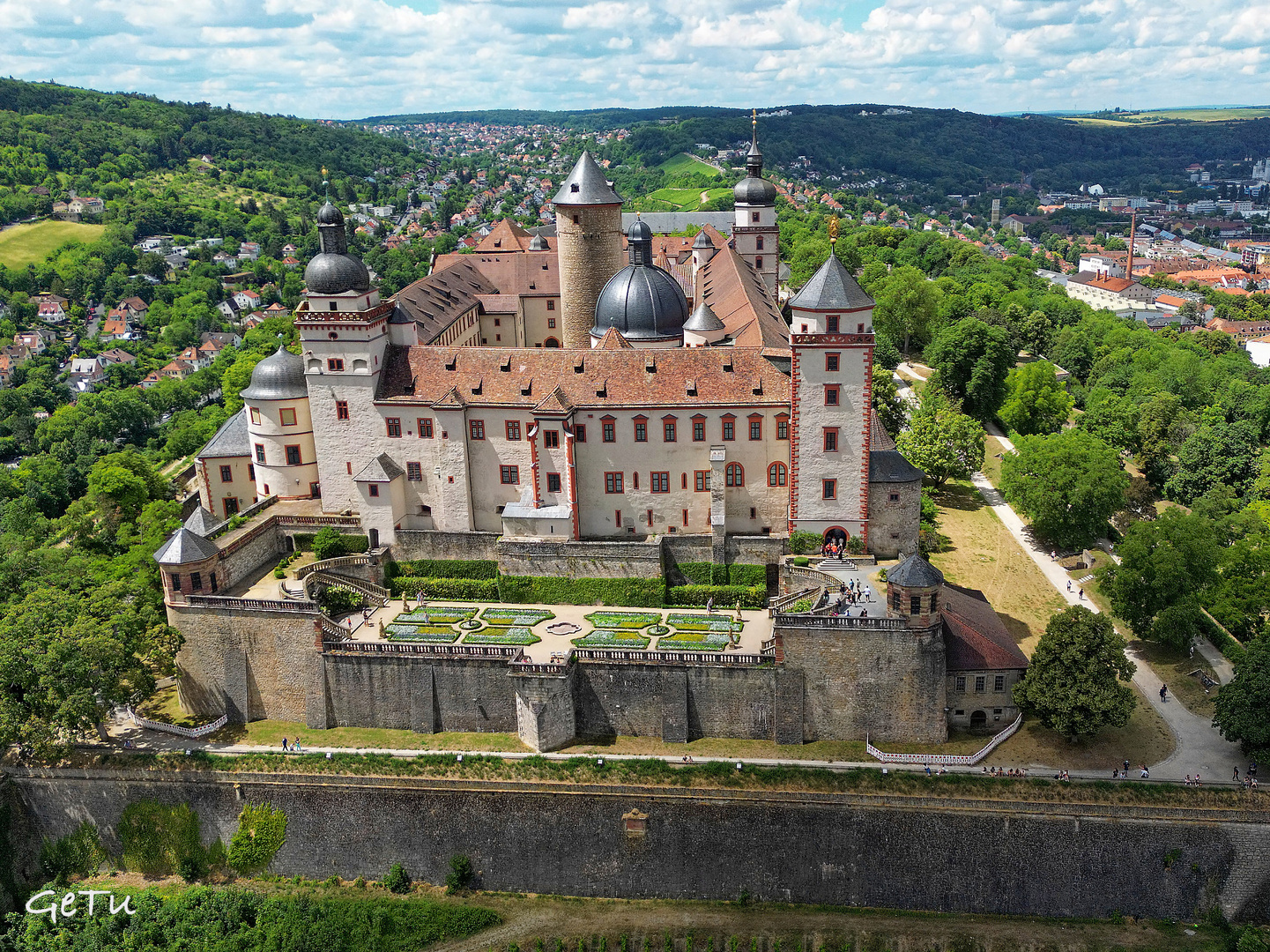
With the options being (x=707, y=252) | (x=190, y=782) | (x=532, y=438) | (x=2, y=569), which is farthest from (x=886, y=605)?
(x=707, y=252)

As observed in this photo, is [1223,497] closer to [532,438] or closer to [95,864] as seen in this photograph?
[532,438]

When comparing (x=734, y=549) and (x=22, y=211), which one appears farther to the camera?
(x=22, y=211)

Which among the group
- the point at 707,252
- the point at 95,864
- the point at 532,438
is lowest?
the point at 95,864

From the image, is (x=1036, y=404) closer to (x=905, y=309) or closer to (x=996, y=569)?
(x=905, y=309)

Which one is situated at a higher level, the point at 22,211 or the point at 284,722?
the point at 22,211

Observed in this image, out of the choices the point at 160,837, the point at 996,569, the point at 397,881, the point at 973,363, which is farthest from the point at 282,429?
the point at 973,363

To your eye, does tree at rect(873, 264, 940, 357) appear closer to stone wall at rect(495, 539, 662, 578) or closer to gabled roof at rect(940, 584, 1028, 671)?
stone wall at rect(495, 539, 662, 578)
